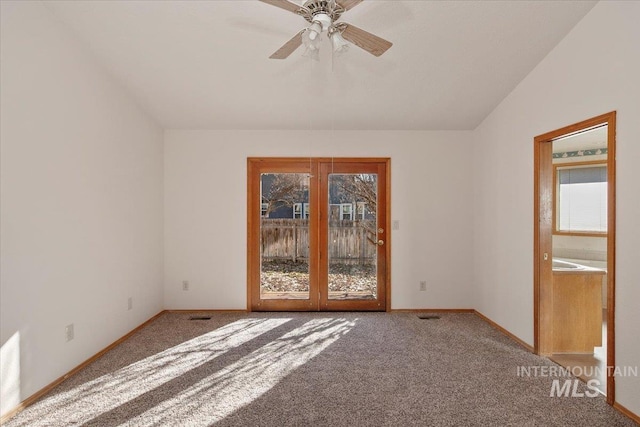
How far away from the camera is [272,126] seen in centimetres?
437

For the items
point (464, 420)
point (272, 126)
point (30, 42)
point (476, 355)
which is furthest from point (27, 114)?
point (476, 355)

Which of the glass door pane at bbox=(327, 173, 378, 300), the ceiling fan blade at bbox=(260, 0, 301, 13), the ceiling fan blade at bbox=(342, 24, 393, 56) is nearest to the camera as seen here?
the ceiling fan blade at bbox=(260, 0, 301, 13)

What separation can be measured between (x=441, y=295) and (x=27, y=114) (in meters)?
4.50

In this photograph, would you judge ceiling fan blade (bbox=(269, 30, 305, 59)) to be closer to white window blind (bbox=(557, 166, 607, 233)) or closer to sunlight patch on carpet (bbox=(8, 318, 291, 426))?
sunlight patch on carpet (bbox=(8, 318, 291, 426))

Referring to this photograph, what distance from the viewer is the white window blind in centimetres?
508

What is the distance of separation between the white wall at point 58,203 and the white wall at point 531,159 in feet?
13.0

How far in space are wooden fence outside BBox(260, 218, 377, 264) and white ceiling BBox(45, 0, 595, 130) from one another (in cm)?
126

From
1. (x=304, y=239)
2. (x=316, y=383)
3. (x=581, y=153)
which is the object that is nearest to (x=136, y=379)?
(x=316, y=383)

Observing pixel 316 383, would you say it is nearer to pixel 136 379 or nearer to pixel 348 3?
pixel 136 379

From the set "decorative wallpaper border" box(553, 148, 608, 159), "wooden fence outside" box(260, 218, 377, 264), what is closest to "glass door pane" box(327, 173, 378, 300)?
"wooden fence outside" box(260, 218, 377, 264)

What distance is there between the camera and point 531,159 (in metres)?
3.30

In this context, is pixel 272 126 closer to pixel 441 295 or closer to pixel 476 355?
pixel 441 295

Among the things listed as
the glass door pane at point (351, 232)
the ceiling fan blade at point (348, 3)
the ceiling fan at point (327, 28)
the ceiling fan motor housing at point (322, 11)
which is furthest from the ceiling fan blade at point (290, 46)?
the glass door pane at point (351, 232)

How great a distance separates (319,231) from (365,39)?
9.11 ft
